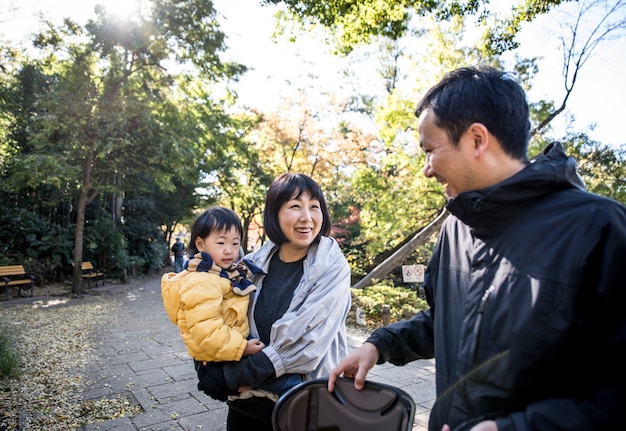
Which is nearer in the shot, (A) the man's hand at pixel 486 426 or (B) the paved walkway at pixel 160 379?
(A) the man's hand at pixel 486 426

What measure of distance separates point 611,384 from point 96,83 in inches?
482

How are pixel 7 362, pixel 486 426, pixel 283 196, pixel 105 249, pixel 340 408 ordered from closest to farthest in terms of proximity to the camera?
pixel 486 426 → pixel 340 408 → pixel 283 196 → pixel 7 362 → pixel 105 249

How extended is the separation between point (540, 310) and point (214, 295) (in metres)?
1.24

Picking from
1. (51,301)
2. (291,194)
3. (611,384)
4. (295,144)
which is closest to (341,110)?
(295,144)

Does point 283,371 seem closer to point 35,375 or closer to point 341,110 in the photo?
point 35,375

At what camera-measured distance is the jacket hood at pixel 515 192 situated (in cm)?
92

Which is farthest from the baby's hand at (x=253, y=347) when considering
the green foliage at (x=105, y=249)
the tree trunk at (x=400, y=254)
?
the green foliage at (x=105, y=249)

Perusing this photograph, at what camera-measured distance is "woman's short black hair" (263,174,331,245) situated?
1.82 m

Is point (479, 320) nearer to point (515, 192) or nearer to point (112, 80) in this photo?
point (515, 192)

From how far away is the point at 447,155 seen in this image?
3.56ft

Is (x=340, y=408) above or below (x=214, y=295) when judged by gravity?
below

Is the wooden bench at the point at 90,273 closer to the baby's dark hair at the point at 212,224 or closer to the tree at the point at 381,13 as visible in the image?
the tree at the point at 381,13

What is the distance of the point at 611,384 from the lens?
764 mm

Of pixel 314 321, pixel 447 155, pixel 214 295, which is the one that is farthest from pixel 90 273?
pixel 447 155
